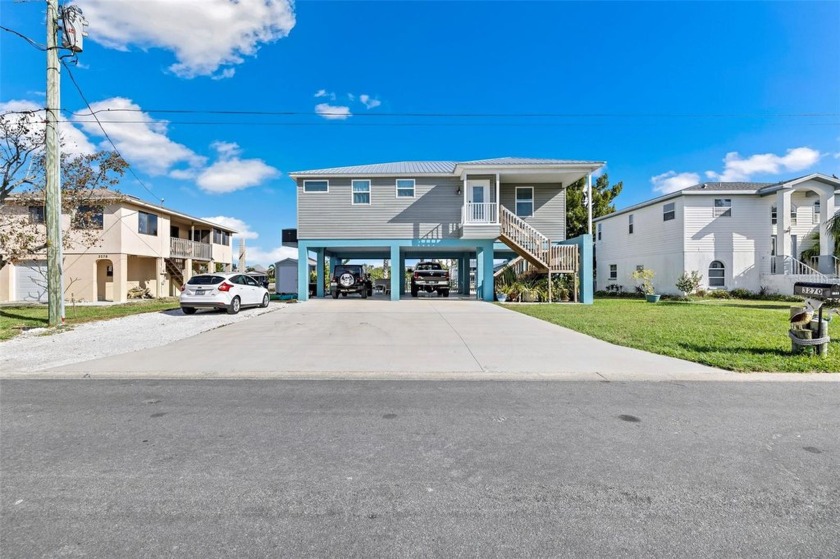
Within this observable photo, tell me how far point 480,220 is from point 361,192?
6.13 m

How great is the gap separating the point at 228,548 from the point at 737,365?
742 centimetres

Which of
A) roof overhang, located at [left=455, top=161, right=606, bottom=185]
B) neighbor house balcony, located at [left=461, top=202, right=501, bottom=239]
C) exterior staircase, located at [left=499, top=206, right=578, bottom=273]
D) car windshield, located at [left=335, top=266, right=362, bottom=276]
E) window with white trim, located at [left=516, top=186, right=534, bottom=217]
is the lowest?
car windshield, located at [left=335, top=266, right=362, bottom=276]

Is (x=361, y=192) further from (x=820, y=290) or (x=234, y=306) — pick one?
(x=820, y=290)

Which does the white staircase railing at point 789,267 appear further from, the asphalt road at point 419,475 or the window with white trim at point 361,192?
the asphalt road at point 419,475

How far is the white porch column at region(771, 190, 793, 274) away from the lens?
73.9 feet

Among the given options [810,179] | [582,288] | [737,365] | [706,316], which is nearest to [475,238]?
[582,288]

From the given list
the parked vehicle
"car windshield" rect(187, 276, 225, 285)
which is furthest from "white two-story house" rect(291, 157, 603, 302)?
"car windshield" rect(187, 276, 225, 285)

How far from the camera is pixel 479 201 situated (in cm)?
2041

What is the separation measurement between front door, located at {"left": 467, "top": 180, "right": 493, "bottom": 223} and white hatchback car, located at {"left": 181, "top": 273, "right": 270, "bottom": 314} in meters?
10.8

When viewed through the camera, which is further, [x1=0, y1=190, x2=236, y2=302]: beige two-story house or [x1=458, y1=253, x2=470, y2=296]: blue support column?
[x1=458, y1=253, x2=470, y2=296]: blue support column

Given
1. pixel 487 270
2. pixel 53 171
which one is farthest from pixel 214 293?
pixel 487 270

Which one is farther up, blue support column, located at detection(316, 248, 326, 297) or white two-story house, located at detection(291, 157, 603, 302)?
white two-story house, located at detection(291, 157, 603, 302)

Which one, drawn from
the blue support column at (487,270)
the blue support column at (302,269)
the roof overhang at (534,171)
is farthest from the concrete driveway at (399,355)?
the roof overhang at (534,171)

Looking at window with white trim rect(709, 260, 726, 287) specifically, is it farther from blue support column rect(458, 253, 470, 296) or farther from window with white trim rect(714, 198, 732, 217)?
blue support column rect(458, 253, 470, 296)
